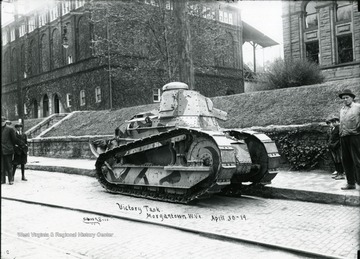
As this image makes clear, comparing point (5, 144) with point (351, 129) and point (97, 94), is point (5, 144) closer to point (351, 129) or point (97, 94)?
point (351, 129)

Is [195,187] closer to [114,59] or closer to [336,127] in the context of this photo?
[336,127]

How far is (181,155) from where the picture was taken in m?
7.78

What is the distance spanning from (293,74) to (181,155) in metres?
8.93

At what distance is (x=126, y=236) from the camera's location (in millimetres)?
5262

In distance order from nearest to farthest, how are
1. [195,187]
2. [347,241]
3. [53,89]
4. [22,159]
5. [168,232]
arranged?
[347,241] → [168,232] → [195,187] → [22,159] → [53,89]

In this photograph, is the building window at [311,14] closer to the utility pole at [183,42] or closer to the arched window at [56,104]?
the utility pole at [183,42]

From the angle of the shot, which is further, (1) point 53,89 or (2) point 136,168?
(1) point 53,89

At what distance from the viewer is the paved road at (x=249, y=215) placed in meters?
4.87

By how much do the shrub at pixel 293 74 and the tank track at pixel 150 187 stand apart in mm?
8365

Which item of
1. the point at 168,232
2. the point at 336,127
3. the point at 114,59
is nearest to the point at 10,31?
the point at 168,232

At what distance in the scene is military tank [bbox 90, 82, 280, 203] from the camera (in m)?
7.17

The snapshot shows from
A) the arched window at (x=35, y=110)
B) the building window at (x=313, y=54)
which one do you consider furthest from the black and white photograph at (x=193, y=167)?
the arched window at (x=35, y=110)

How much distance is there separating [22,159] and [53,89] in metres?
21.5

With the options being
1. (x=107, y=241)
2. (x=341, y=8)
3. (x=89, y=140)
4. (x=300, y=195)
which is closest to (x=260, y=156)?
(x=300, y=195)
